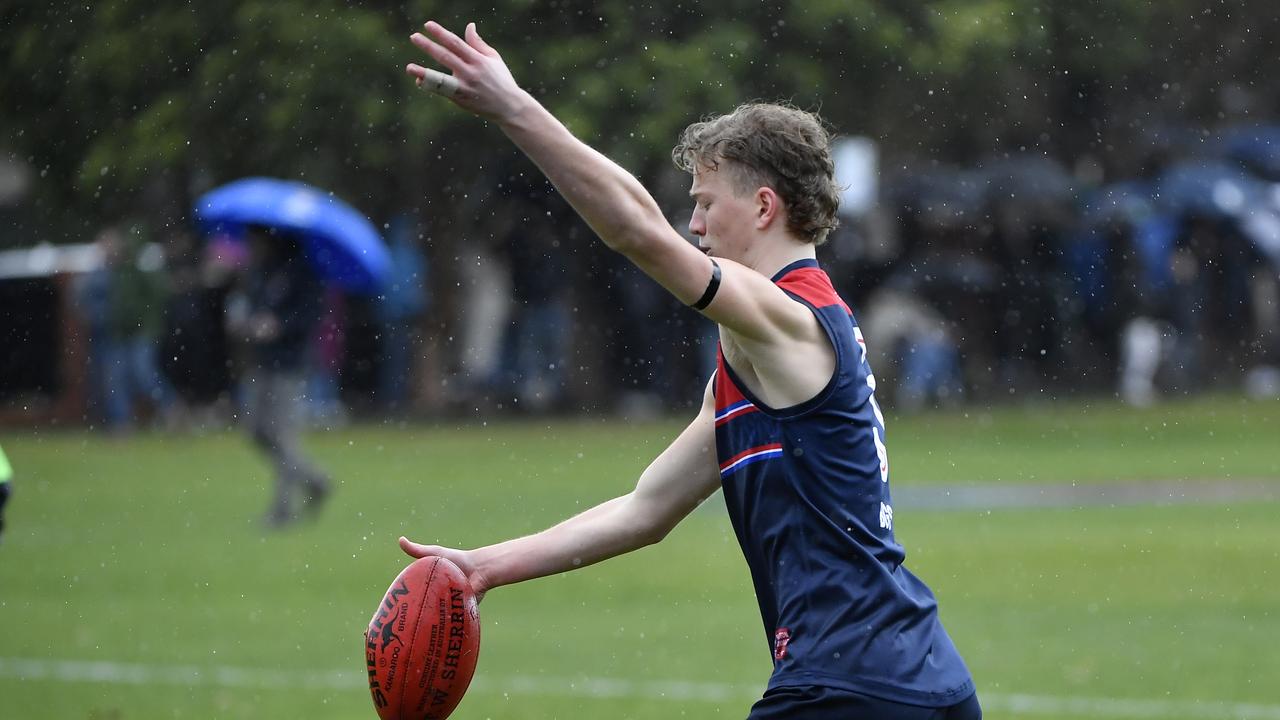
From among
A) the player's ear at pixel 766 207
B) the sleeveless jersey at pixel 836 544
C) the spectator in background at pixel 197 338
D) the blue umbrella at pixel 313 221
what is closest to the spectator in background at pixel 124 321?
the spectator in background at pixel 197 338

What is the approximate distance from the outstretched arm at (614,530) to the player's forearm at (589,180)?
Answer: 3.15ft

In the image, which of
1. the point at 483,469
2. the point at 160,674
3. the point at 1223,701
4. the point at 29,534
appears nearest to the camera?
the point at 1223,701

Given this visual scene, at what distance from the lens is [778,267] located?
4.13 m

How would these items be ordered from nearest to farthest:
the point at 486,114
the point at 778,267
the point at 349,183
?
the point at 486,114 → the point at 778,267 → the point at 349,183

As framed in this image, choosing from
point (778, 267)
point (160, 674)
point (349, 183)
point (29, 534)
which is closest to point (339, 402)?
point (349, 183)

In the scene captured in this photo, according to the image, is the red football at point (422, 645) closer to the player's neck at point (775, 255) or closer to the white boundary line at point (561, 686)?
the player's neck at point (775, 255)

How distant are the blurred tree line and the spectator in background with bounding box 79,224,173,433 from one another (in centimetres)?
245

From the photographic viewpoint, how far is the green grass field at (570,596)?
8.30 m

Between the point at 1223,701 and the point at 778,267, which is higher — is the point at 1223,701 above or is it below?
below

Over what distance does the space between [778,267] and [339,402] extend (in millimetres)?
27213

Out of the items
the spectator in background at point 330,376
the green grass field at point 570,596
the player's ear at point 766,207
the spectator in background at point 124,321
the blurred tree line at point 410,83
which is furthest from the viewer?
the spectator in background at point 330,376

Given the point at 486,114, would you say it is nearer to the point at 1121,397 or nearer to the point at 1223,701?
the point at 1223,701

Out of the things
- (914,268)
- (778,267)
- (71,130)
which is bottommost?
(778,267)

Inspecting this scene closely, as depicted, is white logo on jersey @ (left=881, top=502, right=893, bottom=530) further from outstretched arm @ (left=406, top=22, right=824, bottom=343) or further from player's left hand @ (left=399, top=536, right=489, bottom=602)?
player's left hand @ (left=399, top=536, right=489, bottom=602)
